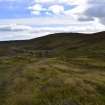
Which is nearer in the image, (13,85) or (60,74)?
(13,85)

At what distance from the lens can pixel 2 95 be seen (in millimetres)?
43000

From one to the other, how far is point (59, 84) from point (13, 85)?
6.68 m

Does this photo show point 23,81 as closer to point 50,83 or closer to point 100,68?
point 50,83

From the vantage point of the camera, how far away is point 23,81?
49.8 m

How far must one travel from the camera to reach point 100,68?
68188 mm

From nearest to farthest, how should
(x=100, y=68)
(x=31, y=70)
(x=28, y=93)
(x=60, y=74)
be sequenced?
(x=28, y=93) < (x=60, y=74) < (x=31, y=70) < (x=100, y=68)

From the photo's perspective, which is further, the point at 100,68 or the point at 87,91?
the point at 100,68

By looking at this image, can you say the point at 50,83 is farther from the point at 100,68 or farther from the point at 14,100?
the point at 100,68

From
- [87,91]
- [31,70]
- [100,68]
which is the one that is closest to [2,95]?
[87,91]

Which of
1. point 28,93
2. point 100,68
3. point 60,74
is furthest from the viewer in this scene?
point 100,68

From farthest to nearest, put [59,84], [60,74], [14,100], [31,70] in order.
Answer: [31,70], [60,74], [59,84], [14,100]

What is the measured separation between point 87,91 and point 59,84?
184 inches

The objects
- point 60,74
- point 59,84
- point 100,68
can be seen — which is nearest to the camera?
point 59,84

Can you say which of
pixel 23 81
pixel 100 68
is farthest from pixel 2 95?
pixel 100 68
